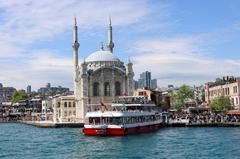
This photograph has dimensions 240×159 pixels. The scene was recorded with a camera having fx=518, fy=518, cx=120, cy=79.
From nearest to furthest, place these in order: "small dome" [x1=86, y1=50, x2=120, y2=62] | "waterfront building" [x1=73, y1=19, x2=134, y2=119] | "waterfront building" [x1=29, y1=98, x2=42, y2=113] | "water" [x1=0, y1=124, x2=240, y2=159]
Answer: "water" [x1=0, y1=124, x2=240, y2=159]
"waterfront building" [x1=73, y1=19, x2=134, y2=119]
"small dome" [x1=86, y1=50, x2=120, y2=62]
"waterfront building" [x1=29, y1=98, x2=42, y2=113]

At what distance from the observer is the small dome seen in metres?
101

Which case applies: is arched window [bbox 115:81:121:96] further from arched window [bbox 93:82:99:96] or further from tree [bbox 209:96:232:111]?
tree [bbox 209:96:232:111]

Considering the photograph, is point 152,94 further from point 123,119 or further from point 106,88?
point 123,119

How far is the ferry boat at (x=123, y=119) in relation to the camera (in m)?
57.1

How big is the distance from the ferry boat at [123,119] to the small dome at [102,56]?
31748 millimetres

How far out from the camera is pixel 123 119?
2307 inches

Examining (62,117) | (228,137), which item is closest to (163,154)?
(228,137)

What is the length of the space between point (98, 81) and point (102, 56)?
5.78m

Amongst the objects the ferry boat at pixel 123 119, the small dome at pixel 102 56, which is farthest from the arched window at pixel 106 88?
the ferry boat at pixel 123 119

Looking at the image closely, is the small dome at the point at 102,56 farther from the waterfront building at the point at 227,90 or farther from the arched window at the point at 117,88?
the waterfront building at the point at 227,90

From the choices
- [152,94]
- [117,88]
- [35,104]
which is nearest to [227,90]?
[117,88]

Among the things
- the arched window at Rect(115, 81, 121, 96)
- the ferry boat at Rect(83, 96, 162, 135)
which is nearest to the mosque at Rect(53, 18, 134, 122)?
the arched window at Rect(115, 81, 121, 96)

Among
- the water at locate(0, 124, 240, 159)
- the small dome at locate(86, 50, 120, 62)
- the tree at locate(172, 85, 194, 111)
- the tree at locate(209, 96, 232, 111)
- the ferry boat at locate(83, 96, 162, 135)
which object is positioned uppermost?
the small dome at locate(86, 50, 120, 62)

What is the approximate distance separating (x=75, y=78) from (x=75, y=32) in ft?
31.3
